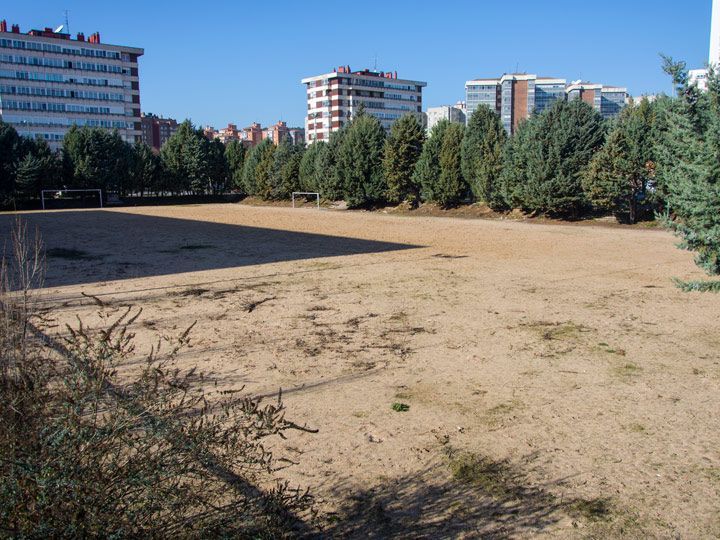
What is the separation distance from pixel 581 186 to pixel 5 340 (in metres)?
22.3

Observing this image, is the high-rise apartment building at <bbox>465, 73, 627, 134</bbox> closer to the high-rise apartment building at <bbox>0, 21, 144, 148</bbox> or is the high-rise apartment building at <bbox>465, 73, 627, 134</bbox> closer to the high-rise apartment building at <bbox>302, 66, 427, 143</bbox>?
the high-rise apartment building at <bbox>302, 66, 427, 143</bbox>

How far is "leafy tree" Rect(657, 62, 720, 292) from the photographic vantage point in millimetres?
5152

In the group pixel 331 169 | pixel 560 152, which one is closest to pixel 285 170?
pixel 331 169

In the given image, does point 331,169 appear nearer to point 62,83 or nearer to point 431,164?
point 431,164

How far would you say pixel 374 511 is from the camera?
11.0 feet

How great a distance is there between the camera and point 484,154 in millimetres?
26250

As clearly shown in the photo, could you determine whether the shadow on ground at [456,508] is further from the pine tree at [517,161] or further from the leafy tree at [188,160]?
the leafy tree at [188,160]

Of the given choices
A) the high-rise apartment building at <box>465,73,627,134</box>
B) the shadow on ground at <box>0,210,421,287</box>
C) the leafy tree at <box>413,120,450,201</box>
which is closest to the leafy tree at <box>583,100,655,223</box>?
the leafy tree at <box>413,120,450,201</box>

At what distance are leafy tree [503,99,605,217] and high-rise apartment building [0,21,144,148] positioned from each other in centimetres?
6604

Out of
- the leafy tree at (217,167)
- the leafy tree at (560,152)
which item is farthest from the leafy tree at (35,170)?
the leafy tree at (560,152)

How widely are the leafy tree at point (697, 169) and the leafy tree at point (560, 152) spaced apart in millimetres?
17681

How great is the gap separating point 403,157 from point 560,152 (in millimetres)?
8910

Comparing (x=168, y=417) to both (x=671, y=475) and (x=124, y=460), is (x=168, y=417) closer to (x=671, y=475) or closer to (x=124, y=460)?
(x=124, y=460)

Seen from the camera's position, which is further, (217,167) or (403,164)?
(217,167)
